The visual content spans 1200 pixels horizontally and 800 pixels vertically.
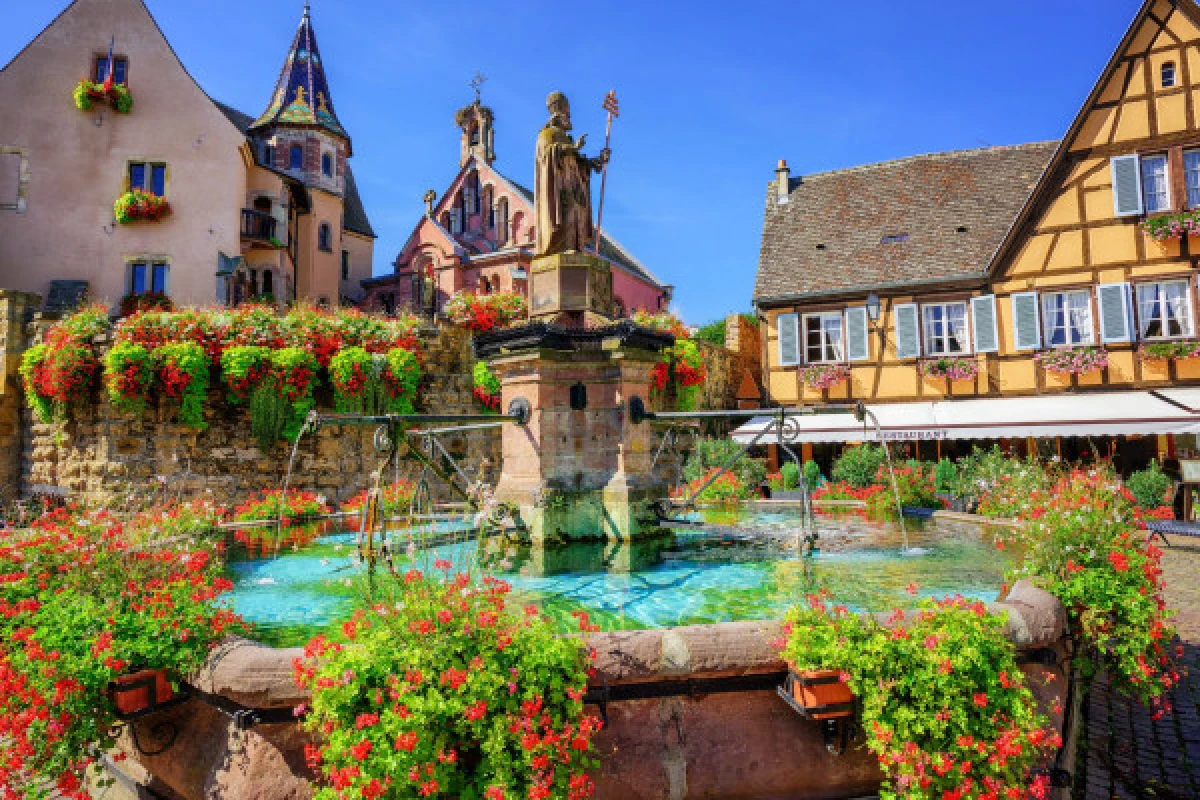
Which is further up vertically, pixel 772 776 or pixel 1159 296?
pixel 1159 296

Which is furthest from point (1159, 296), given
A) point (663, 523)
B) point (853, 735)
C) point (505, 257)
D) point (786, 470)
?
point (505, 257)

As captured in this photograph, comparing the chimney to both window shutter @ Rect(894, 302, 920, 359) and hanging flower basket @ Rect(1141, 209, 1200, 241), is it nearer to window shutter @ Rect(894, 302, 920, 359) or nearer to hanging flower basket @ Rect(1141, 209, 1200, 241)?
window shutter @ Rect(894, 302, 920, 359)

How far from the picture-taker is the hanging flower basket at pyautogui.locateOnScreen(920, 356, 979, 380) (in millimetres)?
17859

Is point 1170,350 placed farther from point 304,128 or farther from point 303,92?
point 303,92

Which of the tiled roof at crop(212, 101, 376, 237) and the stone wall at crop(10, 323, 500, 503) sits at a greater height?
the tiled roof at crop(212, 101, 376, 237)

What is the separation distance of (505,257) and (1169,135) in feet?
77.0

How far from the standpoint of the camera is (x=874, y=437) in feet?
58.5

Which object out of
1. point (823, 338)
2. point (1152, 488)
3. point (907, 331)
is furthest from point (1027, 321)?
point (1152, 488)

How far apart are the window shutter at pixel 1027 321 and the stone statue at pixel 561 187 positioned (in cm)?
1498

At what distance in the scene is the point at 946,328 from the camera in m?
18.5

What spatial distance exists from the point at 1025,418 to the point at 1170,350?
344 cm

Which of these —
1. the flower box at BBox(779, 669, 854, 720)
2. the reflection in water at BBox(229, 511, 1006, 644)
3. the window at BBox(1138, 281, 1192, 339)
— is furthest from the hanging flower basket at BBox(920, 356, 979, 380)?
the flower box at BBox(779, 669, 854, 720)

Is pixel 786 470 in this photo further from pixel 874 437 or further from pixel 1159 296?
pixel 1159 296

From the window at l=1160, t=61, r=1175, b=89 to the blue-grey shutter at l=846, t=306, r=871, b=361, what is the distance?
27.1ft
